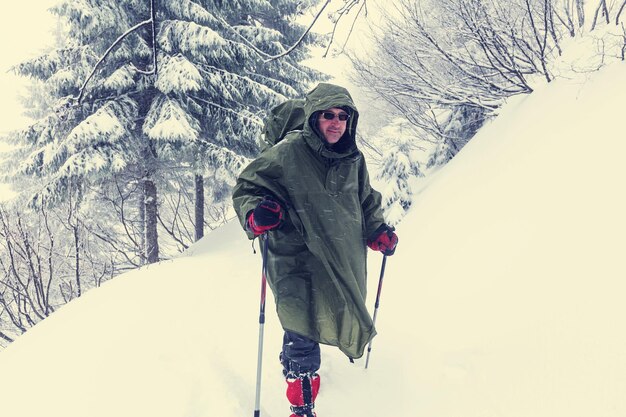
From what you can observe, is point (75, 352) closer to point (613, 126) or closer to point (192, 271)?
point (192, 271)

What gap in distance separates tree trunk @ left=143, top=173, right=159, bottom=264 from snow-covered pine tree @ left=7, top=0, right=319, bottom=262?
0.02m

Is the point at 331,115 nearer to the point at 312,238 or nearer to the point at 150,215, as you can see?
the point at 312,238

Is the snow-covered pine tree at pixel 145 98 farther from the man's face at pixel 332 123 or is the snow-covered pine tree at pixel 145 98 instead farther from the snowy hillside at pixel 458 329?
the man's face at pixel 332 123

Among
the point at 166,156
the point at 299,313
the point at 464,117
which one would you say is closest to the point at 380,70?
the point at 464,117

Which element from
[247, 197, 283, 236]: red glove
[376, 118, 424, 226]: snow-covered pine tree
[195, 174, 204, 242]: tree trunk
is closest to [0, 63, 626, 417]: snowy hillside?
[247, 197, 283, 236]: red glove

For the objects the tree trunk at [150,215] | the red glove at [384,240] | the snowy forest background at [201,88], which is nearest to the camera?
the red glove at [384,240]

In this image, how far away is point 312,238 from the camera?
7.01 feet

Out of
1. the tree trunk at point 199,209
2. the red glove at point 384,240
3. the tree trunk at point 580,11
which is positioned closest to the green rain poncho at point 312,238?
the red glove at point 384,240

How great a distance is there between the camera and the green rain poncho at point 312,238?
2.15 m

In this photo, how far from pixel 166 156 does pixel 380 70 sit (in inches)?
222

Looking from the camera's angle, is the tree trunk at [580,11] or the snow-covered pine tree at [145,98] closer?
the tree trunk at [580,11]

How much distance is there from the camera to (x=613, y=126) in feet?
10.9

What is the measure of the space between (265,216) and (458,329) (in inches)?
68.8

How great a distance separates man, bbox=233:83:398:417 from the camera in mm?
2146
